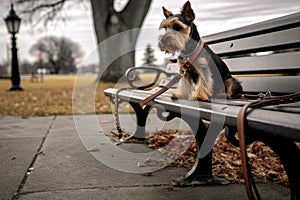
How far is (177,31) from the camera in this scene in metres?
2.77

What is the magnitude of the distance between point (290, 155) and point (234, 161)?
1788 millimetres

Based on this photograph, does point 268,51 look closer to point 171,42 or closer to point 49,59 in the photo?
point 171,42

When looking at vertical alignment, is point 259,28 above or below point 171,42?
above

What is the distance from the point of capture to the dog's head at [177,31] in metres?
2.72

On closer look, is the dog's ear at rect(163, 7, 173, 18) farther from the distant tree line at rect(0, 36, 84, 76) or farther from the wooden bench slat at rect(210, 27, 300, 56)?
the distant tree line at rect(0, 36, 84, 76)

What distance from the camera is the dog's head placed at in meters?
2.72

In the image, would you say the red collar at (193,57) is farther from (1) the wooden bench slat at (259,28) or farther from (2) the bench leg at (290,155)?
(2) the bench leg at (290,155)

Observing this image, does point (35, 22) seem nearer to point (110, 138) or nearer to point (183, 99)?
point (110, 138)

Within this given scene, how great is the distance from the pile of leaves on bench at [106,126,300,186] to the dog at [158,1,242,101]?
79 cm

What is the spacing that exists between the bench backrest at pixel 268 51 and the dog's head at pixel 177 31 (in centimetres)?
74

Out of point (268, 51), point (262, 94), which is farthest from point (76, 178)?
point (268, 51)

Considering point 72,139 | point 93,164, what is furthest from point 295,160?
point 72,139

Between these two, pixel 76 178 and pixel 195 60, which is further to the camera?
pixel 76 178

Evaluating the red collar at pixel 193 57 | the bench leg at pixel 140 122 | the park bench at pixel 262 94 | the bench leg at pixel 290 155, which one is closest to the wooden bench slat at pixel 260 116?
the park bench at pixel 262 94
